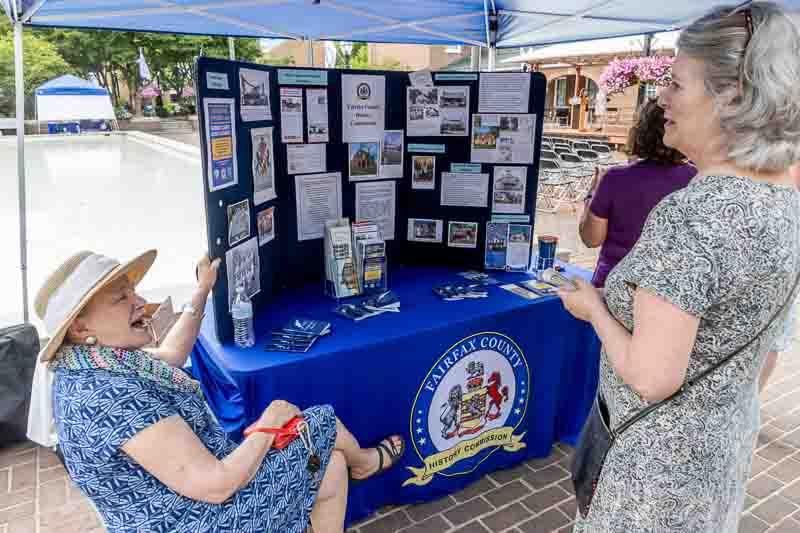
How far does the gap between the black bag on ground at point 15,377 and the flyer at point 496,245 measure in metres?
2.44

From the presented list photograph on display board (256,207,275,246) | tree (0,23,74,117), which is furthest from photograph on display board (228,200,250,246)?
tree (0,23,74,117)

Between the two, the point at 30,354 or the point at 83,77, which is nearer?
the point at 30,354

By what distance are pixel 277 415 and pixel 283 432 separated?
5 cm

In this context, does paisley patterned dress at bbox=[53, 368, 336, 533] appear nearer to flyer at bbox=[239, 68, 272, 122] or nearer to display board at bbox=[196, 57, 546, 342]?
display board at bbox=[196, 57, 546, 342]

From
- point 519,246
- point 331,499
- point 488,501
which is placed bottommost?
point 488,501

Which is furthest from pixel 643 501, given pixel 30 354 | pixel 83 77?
pixel 83 77

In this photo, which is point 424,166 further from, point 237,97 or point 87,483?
point 87,483

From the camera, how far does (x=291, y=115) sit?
2.51 m

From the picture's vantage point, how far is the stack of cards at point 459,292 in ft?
8.60

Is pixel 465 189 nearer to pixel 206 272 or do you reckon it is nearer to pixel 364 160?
pixel 364 160

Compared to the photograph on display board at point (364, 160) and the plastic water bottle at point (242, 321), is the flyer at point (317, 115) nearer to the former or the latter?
the photograph on display board at point (364, 160)

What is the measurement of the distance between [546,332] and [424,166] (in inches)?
41.5

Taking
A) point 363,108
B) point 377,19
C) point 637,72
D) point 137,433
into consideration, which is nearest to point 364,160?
point 363,108

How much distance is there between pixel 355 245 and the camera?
103 inches
